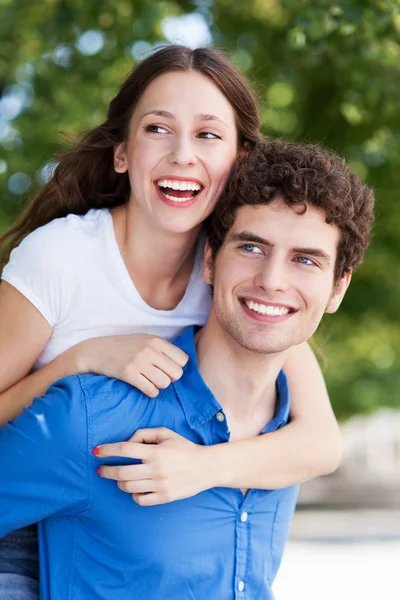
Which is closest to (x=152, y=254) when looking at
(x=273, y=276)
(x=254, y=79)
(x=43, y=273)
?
(x=43, y=273)

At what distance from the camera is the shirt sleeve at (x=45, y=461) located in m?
2.43

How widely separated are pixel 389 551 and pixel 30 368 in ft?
33.1

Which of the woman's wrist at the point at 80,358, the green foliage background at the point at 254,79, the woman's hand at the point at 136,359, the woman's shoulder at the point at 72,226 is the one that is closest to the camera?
the woman's hand at the point at 136,359

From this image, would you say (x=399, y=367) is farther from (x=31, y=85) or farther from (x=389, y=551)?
(x=31, y=85)

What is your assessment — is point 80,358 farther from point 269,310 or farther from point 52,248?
point 269,310

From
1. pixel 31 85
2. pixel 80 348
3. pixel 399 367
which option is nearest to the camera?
pixel 80 348

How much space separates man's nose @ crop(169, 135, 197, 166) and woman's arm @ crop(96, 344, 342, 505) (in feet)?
2.46

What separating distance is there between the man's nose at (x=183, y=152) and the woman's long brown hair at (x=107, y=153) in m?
0.23

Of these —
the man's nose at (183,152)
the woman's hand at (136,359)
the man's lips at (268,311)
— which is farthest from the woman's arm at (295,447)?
the man's nose at (183,152)

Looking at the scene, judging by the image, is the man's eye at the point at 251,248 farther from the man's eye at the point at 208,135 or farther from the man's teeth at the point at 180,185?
the man's eye at the point at 208,135

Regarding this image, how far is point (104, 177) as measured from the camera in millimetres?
3363

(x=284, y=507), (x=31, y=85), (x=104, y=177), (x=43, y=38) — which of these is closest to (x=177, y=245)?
(x=104, y=177)

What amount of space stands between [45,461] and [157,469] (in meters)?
0.29

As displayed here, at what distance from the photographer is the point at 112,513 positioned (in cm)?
251
